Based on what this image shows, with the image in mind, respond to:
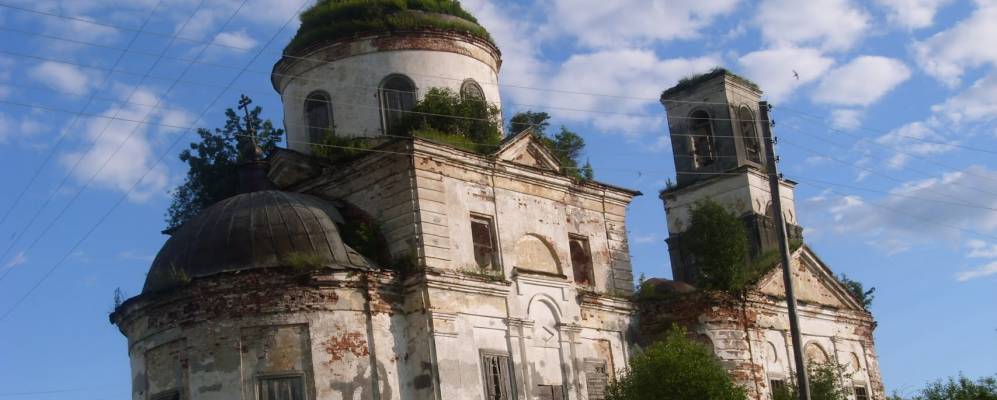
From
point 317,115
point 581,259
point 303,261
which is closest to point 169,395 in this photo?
point 303,261

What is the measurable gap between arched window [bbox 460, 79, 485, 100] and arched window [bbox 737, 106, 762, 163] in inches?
287

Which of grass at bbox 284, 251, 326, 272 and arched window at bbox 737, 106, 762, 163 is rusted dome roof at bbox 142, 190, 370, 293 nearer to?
grass at bbox 284, 251, 326, 272

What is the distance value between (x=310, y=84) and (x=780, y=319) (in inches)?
398

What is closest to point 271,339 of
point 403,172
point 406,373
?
point 406,373

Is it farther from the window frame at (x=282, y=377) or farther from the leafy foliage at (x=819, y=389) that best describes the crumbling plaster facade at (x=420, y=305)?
the leafy foliage at (x=819, y=389)

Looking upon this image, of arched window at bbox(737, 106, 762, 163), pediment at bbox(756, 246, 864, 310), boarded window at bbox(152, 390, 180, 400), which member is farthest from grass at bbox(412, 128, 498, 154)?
arched window at bbox(737, 106, 762, 163)

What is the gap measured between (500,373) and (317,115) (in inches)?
252

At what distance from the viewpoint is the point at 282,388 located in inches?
749

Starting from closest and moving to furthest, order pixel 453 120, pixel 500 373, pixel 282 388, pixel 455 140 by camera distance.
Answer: pixel 282 388 → pixel 500 373 → pixel 455 140 → pixel 453 120

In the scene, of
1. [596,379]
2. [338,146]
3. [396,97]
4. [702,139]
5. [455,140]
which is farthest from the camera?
[702,139]

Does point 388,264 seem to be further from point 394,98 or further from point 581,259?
point 581,259

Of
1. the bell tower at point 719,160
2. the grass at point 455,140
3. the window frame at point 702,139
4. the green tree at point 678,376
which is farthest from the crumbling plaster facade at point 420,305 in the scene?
the window frame at point 702,139

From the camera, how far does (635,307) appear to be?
2409 centimetres

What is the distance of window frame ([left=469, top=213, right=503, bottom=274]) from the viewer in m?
21.5
